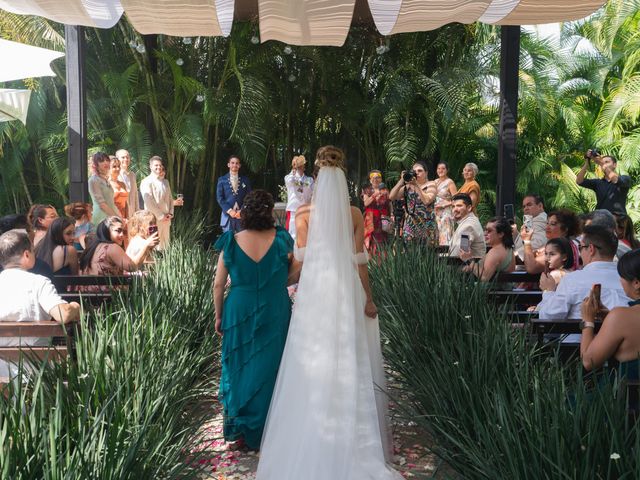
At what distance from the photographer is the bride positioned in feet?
13.0

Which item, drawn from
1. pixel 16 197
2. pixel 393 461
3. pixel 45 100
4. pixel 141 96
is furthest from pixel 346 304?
pixel 16 197

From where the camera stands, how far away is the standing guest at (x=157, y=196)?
11047 millimetres

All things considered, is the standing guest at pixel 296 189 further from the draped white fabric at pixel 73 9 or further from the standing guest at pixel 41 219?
the standing guest at pixel 41 219

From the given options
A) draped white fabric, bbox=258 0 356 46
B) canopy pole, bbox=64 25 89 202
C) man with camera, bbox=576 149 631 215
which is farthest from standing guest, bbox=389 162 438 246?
canopy pole, bbox=64 25 89 202

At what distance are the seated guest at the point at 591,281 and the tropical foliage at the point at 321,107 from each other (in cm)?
1072

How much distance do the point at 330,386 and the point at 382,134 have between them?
13960 mm

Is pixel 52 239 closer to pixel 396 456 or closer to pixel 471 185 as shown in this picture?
pixel 396 456

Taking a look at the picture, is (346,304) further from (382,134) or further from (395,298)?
(382,134)

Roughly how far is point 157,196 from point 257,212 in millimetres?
6967

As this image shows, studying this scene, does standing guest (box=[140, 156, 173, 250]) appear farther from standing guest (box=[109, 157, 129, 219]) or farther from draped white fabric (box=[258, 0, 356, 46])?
draped white fabric (box=[258, 0, 356, 46])

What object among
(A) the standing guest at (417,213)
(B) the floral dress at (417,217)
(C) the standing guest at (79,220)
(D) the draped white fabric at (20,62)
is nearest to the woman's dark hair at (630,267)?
(C) the standing guest at (79,220)

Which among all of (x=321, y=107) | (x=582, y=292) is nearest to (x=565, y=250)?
(x=582, y=292)

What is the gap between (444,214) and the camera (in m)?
10.7

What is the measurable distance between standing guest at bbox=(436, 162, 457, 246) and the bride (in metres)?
6.14
